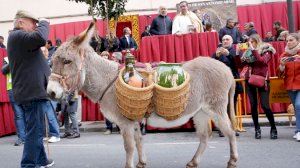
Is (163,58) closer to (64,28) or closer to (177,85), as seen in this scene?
(177,85)

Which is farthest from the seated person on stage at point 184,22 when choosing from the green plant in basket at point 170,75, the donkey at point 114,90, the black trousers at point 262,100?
the green plant in basket at point 170,75

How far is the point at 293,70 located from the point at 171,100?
13.8 feet

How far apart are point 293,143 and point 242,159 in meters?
1.92

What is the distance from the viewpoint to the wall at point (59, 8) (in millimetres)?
23406

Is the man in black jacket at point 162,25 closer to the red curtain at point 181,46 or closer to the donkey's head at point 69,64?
the red curtain at point 181,46

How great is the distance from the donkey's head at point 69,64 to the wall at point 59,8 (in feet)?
55.3

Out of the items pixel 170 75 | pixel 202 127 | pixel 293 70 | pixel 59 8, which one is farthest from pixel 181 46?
pixel 59 8

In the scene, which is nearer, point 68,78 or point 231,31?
point 68,78

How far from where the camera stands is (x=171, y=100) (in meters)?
6.61

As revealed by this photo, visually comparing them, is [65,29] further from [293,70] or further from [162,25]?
[293,70]

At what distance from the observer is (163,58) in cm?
1208

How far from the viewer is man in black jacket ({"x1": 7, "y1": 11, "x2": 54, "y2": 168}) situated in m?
6.79

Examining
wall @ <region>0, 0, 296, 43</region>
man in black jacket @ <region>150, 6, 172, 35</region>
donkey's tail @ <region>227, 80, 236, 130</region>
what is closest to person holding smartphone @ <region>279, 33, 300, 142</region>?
donkey's tail @ <region>227, 80, 236, 130</region>

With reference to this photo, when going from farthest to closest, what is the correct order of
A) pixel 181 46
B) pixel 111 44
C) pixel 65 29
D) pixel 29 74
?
pixel 65 29 → pixel 111 44 → pixel 181 46 → pixel 29 74
